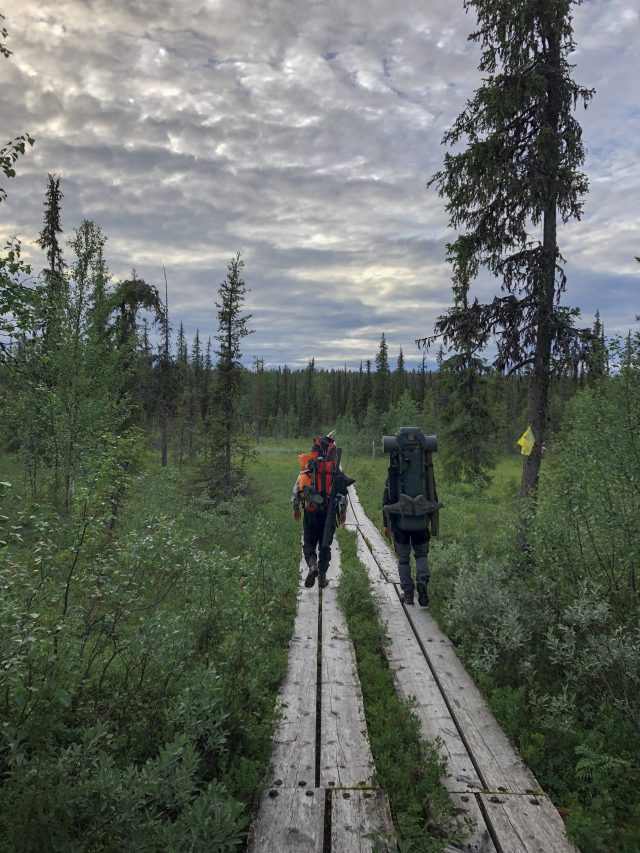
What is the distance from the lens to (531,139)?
8945 mm

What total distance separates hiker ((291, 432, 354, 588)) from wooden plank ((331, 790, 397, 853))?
4582mm

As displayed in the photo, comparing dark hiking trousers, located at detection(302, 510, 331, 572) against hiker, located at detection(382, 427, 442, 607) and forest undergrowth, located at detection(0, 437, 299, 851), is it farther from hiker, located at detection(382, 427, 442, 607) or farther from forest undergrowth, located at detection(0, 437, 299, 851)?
forest undergrowth, located at detection(0, 437, 299, 851)

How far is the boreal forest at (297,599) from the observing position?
2.78m

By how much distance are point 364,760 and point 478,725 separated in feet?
3.81

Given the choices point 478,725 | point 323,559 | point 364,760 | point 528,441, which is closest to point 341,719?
point 364,760

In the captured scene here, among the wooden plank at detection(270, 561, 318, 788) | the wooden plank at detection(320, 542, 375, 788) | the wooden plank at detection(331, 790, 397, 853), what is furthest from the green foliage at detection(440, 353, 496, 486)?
the wooden plank at detection(331, 790, 397, 853)

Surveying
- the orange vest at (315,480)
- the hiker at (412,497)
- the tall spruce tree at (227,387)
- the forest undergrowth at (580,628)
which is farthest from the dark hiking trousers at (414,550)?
the tall spruce tree at (227,387)

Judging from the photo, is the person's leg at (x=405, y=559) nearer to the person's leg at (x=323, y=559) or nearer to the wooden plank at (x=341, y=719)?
the wooden plank at (x=341, y=719)

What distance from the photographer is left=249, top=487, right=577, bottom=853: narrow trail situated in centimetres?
281

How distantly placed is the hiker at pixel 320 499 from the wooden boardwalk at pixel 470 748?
1.55m

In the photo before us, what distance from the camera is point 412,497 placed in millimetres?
6777

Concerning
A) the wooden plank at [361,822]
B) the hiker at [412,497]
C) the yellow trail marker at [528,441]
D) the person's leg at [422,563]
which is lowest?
the wooden plank at [361,822]

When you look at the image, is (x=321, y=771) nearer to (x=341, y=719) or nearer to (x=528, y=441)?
(x=341, y=719)

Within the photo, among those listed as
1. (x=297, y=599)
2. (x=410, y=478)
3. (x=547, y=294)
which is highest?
(x=547, y=294)
